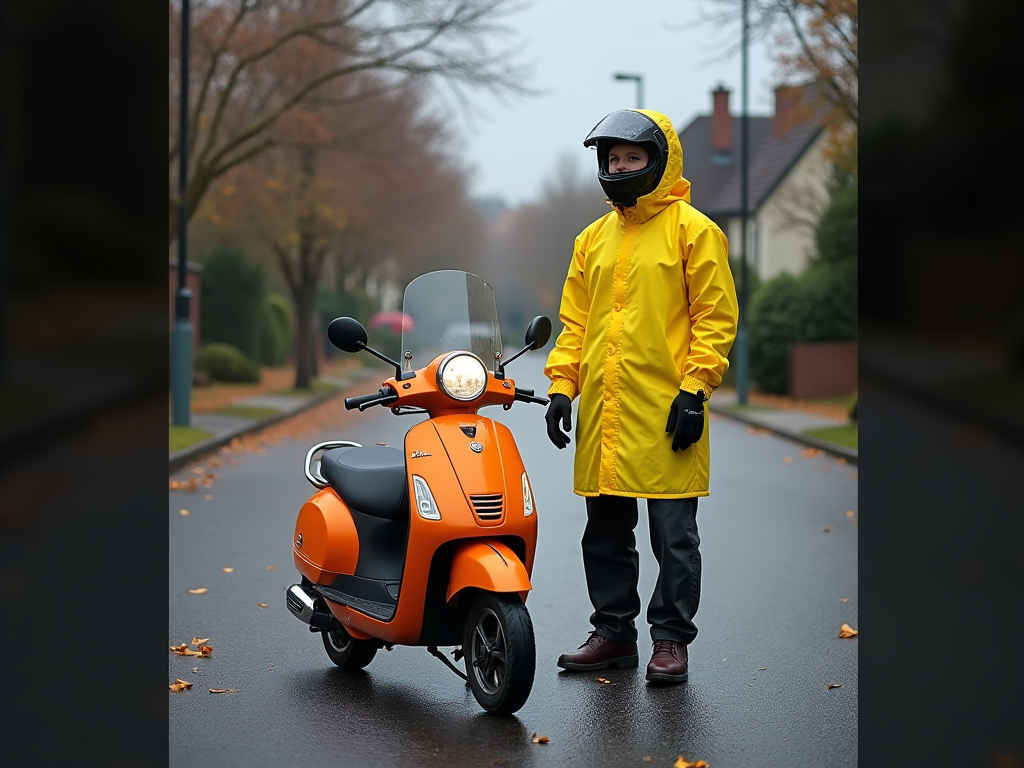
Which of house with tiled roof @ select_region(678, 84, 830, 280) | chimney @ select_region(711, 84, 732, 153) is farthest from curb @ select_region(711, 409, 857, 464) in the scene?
chimney @ select_region(711, 84, 732, 153)

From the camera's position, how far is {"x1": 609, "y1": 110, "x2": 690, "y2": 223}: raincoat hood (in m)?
4.84

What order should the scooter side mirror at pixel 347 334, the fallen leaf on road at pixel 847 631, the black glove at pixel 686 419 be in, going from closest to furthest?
the scooter side mirror at pixel 347 334
the black glove at pixel 686 419
the fallen leaf on road at pixel 847 631

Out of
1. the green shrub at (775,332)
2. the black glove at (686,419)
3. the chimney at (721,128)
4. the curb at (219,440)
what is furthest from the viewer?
the chimney at (721,128)

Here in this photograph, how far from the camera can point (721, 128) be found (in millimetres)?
49000

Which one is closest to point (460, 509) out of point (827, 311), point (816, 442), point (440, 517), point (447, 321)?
point (440, 517)

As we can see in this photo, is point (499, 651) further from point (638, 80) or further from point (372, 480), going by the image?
point (638, 80)

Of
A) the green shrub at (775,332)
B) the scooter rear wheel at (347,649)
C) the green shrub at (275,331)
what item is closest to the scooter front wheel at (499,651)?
the scooter rear wheel at (347,649)

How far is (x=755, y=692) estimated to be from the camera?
15.7ft

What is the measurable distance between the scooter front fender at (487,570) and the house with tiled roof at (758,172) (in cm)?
3302

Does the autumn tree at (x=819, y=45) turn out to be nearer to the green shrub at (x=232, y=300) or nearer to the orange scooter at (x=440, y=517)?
the orange scooter at (x=440, y=517)

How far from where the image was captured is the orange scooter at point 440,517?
431 cm

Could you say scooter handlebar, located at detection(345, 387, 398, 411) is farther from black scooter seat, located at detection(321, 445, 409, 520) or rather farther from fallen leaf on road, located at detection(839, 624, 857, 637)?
fallen leaf on road, located at detection(839, 624, 857, 637)
